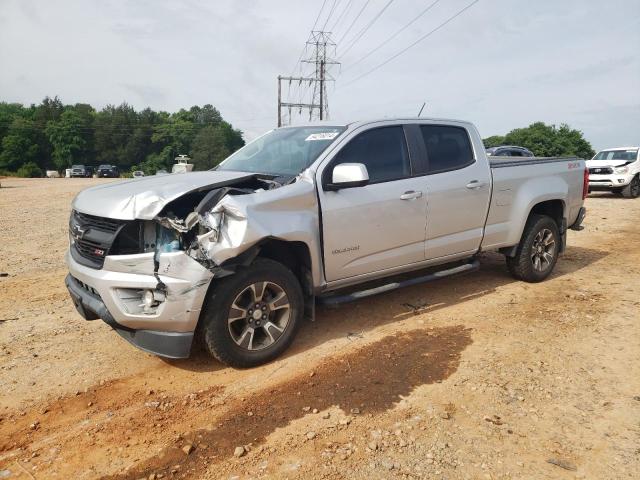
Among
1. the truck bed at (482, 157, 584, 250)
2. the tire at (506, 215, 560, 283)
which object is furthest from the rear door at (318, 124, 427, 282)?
the tire at (506, 215, 560, 283)

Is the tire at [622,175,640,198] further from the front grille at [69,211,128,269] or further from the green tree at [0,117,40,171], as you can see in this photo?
the green tree at [0,117,40,171]

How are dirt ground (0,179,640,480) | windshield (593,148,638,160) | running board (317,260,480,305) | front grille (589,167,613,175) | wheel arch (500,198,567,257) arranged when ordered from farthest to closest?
windshield (593,148,638,160), front grille (589,167,613,175), wheel arch (500,198,567,257), running board (317,260,480,305), dirt ground (0,179,640,480)

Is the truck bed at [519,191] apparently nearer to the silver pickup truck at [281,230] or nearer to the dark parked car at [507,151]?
the silver pickup truck at [281,230]

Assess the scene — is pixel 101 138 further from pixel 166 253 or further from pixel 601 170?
pixel 166 253

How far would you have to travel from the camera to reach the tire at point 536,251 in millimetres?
5668

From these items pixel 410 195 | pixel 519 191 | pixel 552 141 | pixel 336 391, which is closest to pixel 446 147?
pixel 410 195

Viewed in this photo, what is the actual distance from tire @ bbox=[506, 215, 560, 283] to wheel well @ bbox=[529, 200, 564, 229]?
0.10 metres

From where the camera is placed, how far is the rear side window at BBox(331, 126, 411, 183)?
4.20m

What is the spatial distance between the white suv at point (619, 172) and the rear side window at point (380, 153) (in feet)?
52.6

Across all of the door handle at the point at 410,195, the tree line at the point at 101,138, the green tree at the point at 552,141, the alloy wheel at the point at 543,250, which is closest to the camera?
the door handle at the point at 410,195

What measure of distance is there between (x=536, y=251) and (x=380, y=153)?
272cm

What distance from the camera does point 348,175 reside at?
3.81m

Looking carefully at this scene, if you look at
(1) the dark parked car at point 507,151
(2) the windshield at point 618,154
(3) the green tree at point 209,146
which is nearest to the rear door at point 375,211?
(2) the windshield at point 618,154

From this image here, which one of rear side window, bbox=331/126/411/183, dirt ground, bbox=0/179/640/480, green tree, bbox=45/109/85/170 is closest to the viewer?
dirt ground, bbox=0/179/640/480
